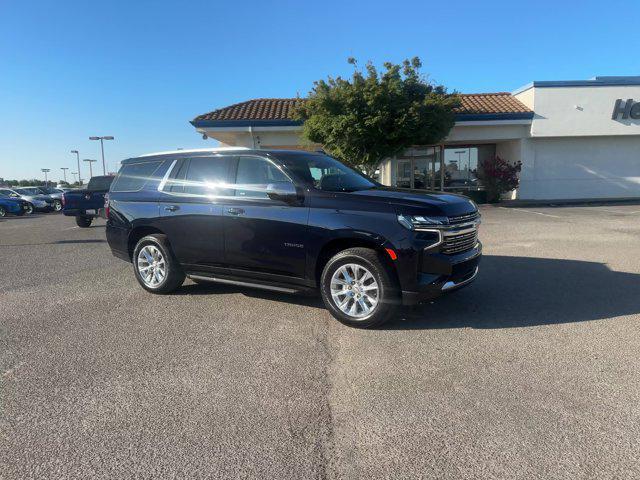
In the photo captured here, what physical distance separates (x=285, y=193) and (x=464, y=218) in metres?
1.96

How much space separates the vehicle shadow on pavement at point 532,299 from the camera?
4.69 metres

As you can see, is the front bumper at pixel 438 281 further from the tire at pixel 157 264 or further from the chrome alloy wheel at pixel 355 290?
the tire at pixel 157 264

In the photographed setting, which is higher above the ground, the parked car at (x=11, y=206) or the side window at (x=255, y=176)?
the side window at (x=255, y=176)

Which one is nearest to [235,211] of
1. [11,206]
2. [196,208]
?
[196,208]

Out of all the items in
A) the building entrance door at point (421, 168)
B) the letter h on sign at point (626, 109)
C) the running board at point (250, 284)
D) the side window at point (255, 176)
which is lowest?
the running board at point (250, 284)

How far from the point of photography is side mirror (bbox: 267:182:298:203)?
4.81 metres

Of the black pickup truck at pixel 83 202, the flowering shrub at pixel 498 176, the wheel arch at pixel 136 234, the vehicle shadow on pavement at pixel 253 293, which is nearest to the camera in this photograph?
the vehicle shadow on pavement at pixel 253 293

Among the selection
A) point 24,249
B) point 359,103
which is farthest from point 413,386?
point 359,103

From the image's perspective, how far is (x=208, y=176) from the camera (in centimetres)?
557

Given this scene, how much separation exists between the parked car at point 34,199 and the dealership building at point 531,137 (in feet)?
43.8

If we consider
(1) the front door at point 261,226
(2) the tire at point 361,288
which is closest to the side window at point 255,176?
(1) the front door at point 261,226

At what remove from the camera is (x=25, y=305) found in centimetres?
573

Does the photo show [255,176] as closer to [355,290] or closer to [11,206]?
[355,290]

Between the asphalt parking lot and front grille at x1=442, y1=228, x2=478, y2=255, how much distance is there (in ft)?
2.55
